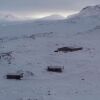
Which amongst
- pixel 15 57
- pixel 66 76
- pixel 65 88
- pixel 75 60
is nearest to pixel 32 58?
pixel 15 57

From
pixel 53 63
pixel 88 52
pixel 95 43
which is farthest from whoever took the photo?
pixel 95 43

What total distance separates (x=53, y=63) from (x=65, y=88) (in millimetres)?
5016

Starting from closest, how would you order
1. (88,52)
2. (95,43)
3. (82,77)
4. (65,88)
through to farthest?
(65,88), (82,77), (88,52), (95,43)

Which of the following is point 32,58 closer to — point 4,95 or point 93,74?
point 93,74

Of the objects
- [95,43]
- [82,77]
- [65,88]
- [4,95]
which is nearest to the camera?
[4,95]

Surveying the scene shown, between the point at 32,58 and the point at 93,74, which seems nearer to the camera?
the point at 93,74

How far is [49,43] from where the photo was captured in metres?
27.9

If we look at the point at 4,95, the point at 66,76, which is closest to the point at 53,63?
the point at 66,76

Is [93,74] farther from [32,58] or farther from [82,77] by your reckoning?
[32,58]

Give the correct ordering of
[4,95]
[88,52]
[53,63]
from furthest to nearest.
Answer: [88,52] → [53,63] → [4,95]

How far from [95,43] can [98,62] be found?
22.3ft

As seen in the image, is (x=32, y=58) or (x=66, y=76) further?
(x=32, y=58)

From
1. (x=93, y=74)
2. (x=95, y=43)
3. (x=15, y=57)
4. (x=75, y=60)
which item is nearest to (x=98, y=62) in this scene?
(x=75, y=60)

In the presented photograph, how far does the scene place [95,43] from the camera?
27203 mm
